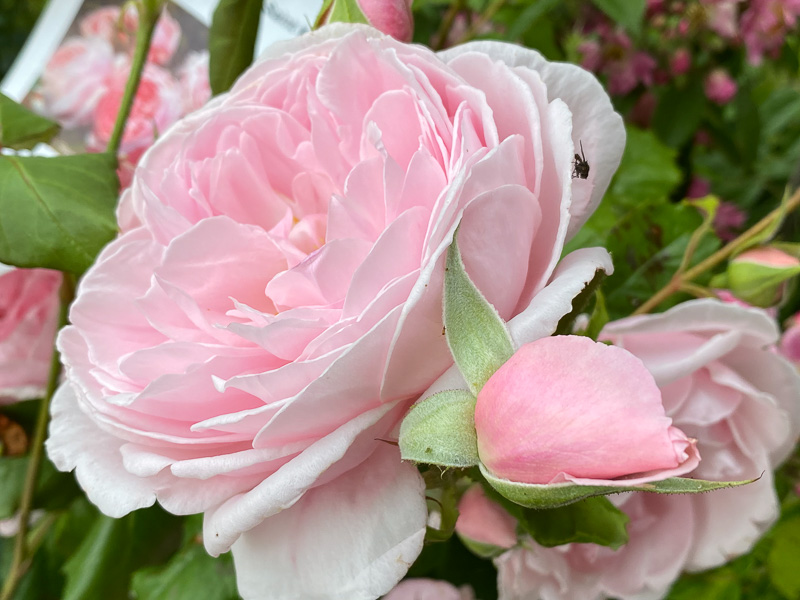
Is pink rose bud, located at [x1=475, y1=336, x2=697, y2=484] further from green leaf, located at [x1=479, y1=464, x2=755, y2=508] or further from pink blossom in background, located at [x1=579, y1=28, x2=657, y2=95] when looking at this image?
pink blossom in background, located at [x1=579, y1=28, x2=657, y2=95]

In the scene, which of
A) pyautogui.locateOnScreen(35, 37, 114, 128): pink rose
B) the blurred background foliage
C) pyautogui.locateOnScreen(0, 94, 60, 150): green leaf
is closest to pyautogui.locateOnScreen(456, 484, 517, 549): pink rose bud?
the blurred background foliage

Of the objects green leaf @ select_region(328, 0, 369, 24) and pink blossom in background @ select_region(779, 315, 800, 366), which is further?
pink blossom in background @ select_region(779, 315, 800, 366)

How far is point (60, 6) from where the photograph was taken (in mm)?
615

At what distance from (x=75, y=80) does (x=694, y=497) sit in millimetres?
675

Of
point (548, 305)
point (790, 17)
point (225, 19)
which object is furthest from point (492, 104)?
point (790, 17)

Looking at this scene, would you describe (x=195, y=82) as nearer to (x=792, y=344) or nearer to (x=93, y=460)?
(x=93, y=460)

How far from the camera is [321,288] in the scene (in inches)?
8.5

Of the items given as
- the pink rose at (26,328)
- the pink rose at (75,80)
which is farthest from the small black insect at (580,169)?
the pink rose at (75,80)

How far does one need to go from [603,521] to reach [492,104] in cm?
18

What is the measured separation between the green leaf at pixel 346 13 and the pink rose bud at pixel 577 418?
0.18m

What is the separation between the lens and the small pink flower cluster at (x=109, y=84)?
0.62 m

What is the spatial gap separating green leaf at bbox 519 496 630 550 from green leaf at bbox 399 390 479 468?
0.12 m

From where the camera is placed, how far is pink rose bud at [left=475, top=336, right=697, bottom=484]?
0.14 m

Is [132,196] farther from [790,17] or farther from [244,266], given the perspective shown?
[790,17]
